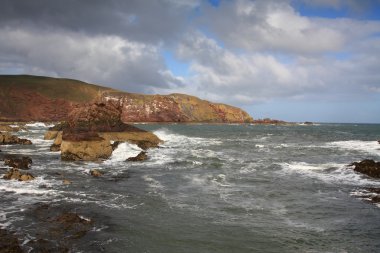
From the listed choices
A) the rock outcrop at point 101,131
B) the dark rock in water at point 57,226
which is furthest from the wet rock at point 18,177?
the rock outcrop at point 101,131

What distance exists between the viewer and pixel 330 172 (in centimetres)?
2716

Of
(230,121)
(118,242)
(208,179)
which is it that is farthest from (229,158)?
(230,121)

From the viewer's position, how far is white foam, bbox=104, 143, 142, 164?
32.8 meters

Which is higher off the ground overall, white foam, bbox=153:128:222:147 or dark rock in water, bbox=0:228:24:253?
white foam, bbox=153:128:222:147

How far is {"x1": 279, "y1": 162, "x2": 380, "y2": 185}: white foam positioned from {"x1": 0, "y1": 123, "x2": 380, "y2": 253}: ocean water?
7 centimetres

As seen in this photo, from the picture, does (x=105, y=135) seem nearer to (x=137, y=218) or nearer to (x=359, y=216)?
(x=137, y=218)

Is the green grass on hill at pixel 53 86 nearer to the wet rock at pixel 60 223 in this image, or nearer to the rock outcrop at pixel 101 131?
the rock outcrop at pixel 101 131

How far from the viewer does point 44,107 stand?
152 meters

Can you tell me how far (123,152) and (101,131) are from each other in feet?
18.9

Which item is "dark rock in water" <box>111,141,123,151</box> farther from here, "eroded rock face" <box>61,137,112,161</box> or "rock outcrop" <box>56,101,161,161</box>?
"eroded rock face" <box>61,137,112,161</box>

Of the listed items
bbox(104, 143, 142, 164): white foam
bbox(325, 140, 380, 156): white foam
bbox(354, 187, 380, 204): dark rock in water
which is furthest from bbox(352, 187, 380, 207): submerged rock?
bbox(325, 140, 380, 156): white foam

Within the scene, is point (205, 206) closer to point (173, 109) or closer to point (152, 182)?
point (152, 182)

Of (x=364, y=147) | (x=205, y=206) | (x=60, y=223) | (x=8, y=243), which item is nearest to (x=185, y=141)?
(x=364, y=147)

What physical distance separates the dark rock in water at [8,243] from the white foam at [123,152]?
1920cm
